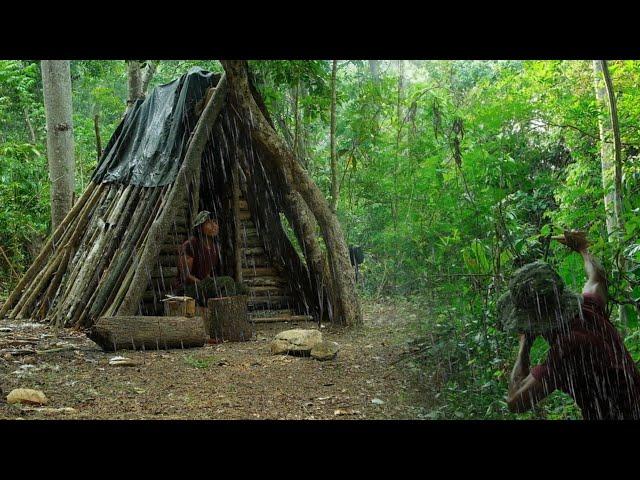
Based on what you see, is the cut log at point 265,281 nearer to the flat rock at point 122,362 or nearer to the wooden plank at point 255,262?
the wooden plank at point 255,262

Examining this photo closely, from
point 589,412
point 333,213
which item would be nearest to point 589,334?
point 589,412

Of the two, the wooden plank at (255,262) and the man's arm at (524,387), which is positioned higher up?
the wooden plank at (255,262)

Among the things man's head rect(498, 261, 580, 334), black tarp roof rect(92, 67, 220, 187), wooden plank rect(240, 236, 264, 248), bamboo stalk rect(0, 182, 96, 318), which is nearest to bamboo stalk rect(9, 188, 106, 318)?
bamboo stalk rect(0, 182, 96, 318)

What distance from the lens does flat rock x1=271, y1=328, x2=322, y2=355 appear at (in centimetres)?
502

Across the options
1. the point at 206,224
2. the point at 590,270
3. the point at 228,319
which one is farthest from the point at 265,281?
the point at 590,270

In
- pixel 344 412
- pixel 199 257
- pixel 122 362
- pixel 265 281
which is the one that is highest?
pixel 199 257

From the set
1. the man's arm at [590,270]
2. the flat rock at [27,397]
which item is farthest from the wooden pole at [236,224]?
the man's arm at [590,270]

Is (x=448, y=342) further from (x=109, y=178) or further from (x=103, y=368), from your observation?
(x=109, y=178)

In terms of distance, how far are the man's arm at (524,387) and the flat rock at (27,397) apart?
2.56m

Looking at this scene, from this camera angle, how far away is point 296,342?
16.6ft

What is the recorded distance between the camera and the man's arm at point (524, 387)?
242cm

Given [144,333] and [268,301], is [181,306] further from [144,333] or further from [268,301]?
[268,301]

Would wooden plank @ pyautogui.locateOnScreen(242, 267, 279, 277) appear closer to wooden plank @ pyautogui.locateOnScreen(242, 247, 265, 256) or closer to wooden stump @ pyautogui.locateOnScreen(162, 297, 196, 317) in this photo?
wooden plank @ pyautogui.locateOnScreen(242, 247, 265, 256)

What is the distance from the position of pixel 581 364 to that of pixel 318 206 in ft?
14.0
